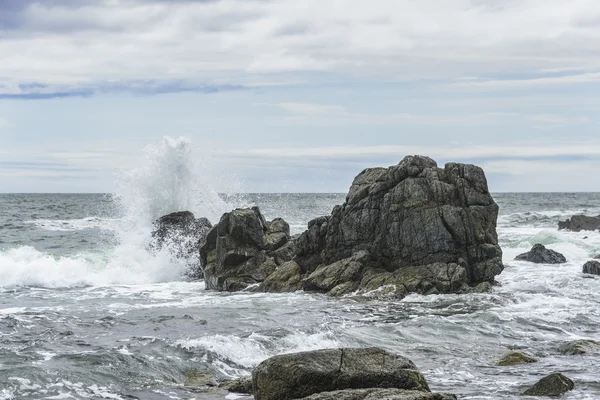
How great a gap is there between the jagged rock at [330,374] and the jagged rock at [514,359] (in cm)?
467

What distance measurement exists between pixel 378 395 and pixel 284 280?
16363mm

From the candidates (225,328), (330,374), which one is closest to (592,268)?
(225,328)

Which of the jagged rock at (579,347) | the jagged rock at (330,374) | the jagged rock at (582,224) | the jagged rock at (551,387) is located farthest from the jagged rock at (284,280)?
the jagged rock at (582,224)

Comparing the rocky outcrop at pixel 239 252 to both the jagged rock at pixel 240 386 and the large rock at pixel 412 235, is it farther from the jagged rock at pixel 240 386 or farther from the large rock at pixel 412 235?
the jagged rock at pixel 240 386

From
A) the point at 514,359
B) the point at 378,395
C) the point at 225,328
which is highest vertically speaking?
the point at 378,395

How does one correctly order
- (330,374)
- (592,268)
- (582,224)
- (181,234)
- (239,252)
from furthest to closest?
(582,224) < (181,234) < (592,268) < (239,252) < (330,374)

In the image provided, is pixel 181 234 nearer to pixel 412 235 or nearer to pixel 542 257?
pixel 412 235

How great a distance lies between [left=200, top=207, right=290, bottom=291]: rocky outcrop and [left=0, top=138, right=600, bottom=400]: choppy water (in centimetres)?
104

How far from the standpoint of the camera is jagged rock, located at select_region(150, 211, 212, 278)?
106ft

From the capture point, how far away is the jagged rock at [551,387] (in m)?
12.5

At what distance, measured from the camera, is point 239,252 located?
27.5 metres

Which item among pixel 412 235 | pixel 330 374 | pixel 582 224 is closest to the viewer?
pixel 330 374

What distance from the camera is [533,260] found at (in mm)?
33469

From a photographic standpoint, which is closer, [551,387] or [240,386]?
[551,387]
